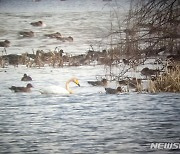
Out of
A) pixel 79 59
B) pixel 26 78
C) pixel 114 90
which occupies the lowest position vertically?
pixel 114 90

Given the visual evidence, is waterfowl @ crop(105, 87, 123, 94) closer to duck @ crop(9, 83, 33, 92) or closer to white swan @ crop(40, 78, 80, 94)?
white swan @ crop(40, 78, 80, 94)

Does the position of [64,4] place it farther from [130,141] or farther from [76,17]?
[130,141]

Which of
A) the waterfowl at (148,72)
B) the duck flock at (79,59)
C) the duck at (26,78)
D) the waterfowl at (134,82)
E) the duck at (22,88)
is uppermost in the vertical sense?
the duck flock at (79,59)

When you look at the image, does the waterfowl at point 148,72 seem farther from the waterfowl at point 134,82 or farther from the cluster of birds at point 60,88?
the cluster of birds at point 60,88

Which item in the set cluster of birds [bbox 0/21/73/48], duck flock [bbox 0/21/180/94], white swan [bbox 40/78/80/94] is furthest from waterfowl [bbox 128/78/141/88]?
cluster of birds [bbox 0/21/73/48]

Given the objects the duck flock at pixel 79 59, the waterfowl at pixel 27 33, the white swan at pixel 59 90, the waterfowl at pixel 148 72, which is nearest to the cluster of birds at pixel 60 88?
the white swan at pixel 59 90

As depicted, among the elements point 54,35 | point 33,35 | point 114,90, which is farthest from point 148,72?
point 33,35

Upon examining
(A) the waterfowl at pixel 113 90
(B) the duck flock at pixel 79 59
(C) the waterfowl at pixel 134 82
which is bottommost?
(A) the waterfowl at pixel 113 90

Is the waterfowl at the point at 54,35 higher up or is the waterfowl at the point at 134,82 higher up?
the waterfowl at the point at 54,35

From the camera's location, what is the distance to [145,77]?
3.70 meters

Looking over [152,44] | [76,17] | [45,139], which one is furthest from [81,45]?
[45,139]

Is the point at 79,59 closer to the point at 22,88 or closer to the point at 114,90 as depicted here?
the point at 114,90

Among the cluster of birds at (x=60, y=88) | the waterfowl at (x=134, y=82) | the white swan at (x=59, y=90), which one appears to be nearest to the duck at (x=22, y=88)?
the cluster of birds at (x=60, y=88)

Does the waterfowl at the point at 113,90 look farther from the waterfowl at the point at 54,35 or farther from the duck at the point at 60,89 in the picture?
the waterfowl at the point at 54,35
